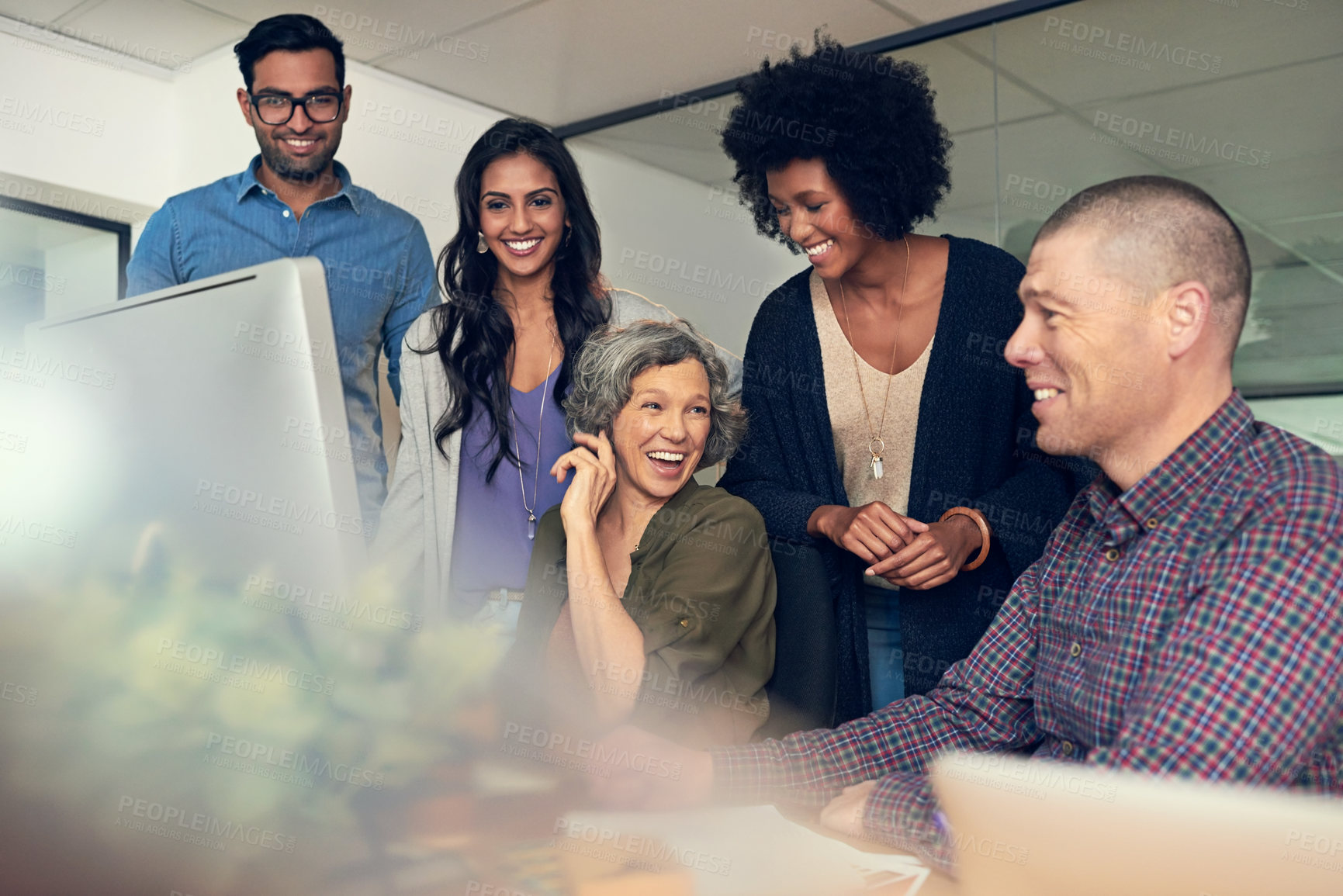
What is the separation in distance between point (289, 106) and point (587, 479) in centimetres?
124

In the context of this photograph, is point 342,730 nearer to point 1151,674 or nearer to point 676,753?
point 676,753

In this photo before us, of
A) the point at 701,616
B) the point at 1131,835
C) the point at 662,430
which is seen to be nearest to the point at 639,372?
the point at 662,430

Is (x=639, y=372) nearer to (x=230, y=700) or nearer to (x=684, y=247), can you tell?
(x=230, y=700)

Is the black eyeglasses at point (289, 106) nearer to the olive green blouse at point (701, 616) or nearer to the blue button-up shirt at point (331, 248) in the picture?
the blue button-up shirt at point (331, 248)

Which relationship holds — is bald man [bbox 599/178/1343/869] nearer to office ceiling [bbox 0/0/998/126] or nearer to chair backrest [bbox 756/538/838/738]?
chair backrest [bbox 756/538/838/738]

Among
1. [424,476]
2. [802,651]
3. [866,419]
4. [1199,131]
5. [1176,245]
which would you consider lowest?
[802,651]

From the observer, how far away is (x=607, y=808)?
74cm

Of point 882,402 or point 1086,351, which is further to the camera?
point 882,402

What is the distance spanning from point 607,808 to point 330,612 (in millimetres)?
226

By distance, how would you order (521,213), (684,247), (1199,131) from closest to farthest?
(521,213)
(1199,131)
(684,247)

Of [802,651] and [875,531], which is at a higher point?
[875,531]

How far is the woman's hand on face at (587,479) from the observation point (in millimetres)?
1734

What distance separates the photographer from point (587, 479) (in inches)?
69.5

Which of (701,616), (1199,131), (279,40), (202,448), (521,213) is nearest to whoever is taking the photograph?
(202,448)
